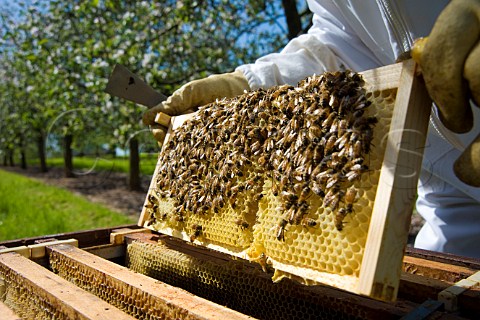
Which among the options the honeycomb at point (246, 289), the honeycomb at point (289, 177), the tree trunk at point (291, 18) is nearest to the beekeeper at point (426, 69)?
the honeycomb at point (289, 177)

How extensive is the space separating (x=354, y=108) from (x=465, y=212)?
7.68 ft

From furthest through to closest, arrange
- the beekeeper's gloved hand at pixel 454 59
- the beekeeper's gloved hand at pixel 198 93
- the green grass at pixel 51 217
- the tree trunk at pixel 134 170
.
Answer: the tree trunk at pixel 134 170 < the green grass at pixel 51 217 < the beekeeper's gloved hand at pixel 198 93 < the beekeeper's gloved hand at pixel 454 59

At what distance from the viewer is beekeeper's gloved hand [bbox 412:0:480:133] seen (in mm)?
1065

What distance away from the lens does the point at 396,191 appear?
46.6 inches

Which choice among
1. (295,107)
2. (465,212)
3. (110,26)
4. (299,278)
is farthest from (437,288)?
(110,26)

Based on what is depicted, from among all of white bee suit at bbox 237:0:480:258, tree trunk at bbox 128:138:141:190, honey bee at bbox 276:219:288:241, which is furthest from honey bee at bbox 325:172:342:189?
tree trunk at bbox 128:138:141:190

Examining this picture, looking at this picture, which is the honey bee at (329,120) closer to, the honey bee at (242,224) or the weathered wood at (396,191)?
the weathered wood at (396,191)

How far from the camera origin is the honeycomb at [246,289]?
1567 mm

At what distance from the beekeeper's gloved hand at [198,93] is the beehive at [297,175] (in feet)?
1.43

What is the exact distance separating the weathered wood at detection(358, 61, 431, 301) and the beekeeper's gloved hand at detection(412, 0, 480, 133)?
0.30 ft

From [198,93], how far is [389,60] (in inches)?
49.6

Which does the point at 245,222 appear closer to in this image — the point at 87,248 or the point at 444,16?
the point at 444,16

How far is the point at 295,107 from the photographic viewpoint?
64.5 inches

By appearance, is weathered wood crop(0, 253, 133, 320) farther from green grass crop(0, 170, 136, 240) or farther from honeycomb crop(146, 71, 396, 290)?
green grass crop(0, 170, 136, 240)
